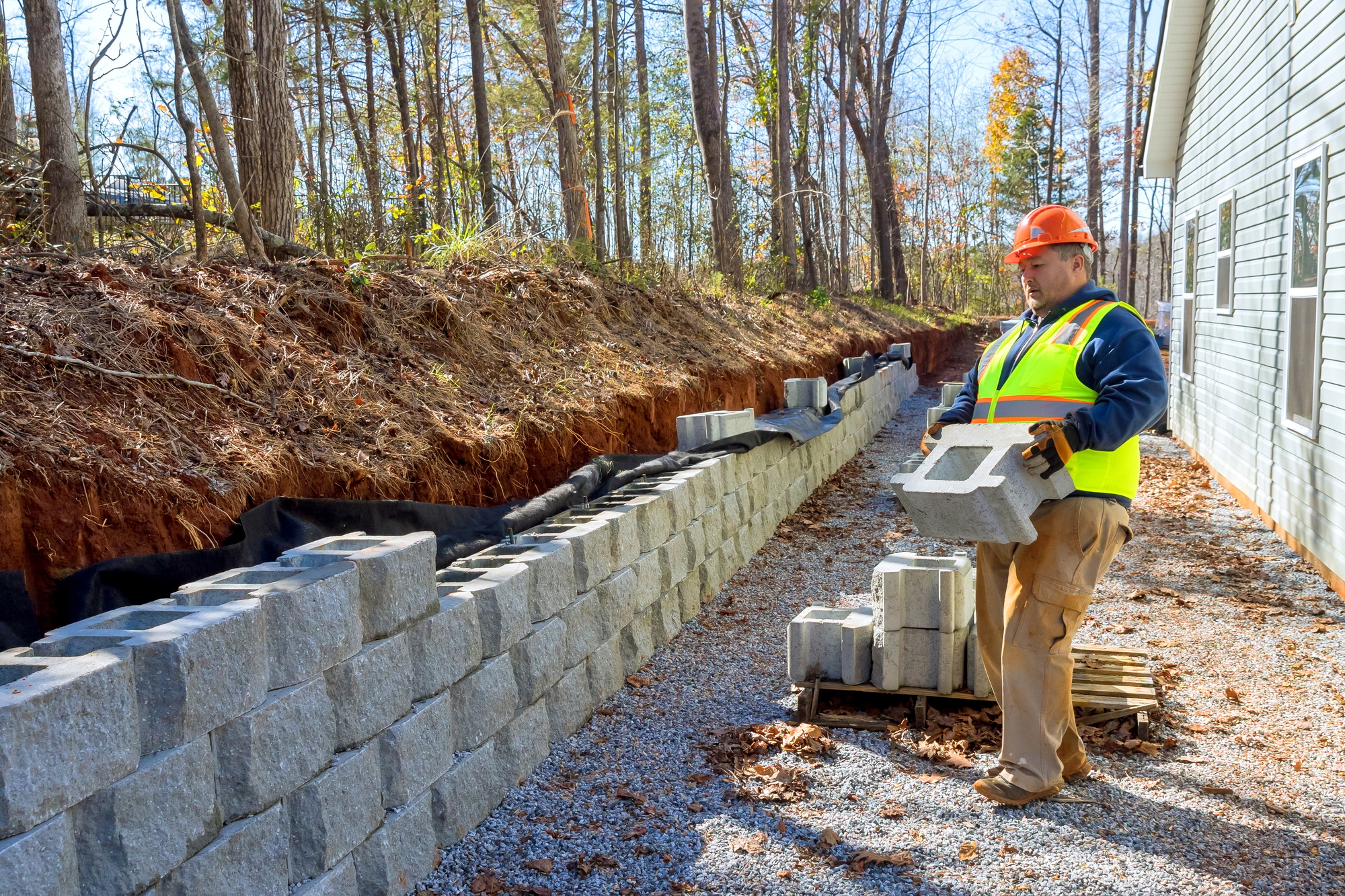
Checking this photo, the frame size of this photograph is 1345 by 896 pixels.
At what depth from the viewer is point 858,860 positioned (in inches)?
137

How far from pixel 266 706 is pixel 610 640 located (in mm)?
2575

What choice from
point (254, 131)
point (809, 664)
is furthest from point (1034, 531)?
point (254, 131)

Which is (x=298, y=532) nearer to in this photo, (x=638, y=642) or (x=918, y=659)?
(x=638, y=642)

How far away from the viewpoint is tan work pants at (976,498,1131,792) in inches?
145

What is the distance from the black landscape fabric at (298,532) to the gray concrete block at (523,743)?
877 millimetres

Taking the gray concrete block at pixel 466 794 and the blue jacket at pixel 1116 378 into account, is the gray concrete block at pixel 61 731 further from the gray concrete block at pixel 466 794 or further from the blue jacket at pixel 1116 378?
the blue jacket at pixel 1116 378

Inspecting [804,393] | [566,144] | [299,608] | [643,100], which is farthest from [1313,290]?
[643,100]

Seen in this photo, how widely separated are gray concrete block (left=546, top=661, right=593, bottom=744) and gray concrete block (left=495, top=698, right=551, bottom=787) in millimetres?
66

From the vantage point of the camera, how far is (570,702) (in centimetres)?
458

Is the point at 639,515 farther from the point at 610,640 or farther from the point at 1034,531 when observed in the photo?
the point at 1034,531

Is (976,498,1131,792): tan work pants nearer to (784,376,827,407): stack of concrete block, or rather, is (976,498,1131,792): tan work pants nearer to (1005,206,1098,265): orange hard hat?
(1005,206,1098,265): orange hard hat

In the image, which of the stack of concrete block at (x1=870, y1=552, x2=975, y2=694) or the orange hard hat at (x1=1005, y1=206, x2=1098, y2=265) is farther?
the stack of concrete block at (x1=870, y1=552, x2=975, y2=694)

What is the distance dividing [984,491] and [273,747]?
229 cm

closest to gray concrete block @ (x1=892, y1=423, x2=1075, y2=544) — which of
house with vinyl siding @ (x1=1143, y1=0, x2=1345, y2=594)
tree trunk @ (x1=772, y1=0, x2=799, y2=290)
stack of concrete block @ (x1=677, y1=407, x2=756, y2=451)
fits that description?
stack of concrete block @ (x1=677, y1=407, x2=756, y2=451)
